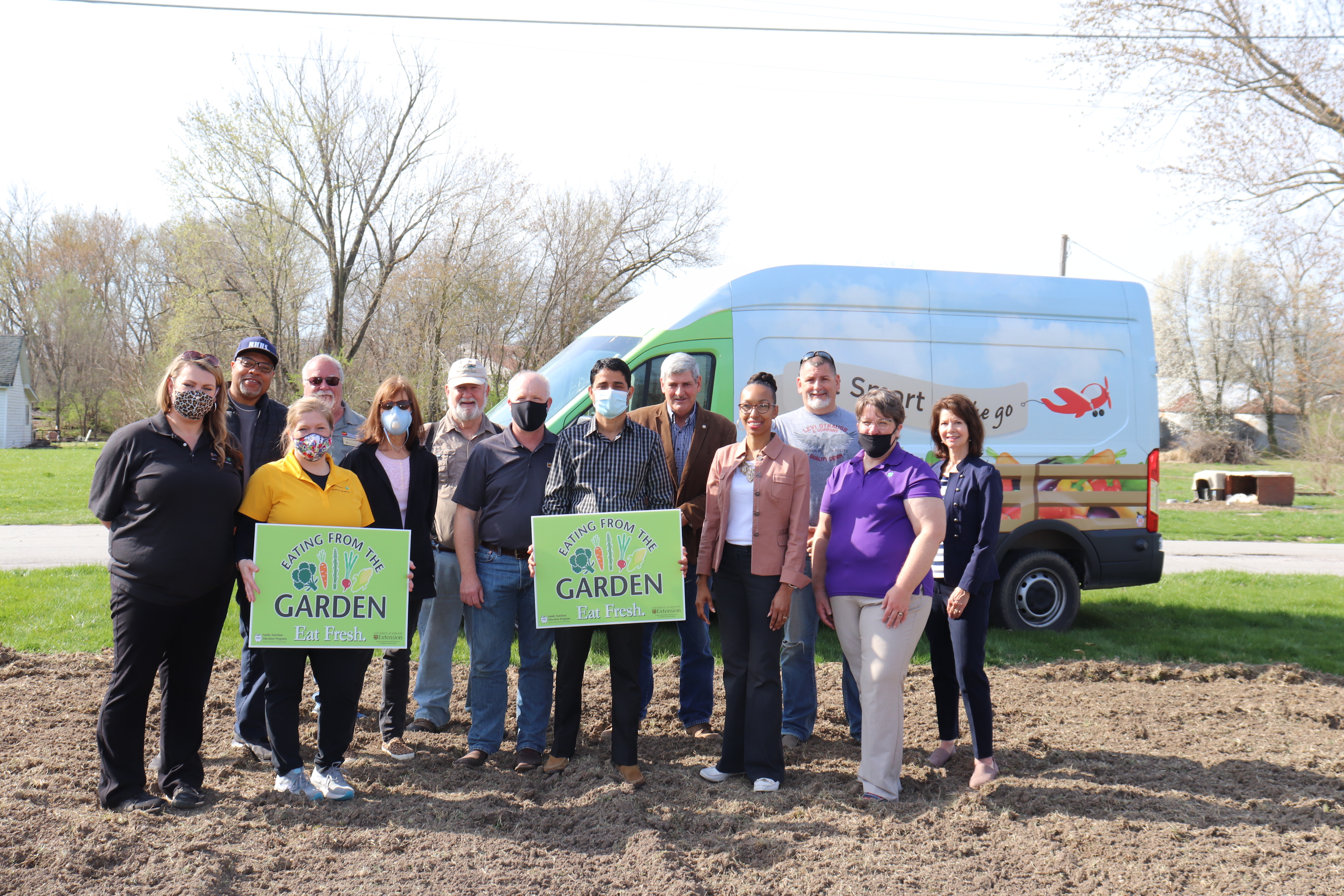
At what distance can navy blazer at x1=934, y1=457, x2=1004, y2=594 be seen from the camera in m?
4.38

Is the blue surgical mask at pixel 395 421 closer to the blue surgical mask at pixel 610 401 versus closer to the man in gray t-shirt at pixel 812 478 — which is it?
the blue surgical mask at pixel 610 401

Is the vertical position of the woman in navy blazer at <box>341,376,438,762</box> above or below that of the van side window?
below

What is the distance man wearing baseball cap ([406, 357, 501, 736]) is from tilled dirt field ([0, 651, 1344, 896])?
25 centimetres

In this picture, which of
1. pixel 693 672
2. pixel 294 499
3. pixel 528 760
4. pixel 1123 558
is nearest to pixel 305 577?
pixel 294 499

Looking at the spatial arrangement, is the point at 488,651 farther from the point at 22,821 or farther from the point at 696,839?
the point at 22,821

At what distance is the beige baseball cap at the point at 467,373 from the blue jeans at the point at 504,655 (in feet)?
3.26

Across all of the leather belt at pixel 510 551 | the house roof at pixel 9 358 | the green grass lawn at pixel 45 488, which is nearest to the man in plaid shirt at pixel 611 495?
the leather belt at pixel 510 551

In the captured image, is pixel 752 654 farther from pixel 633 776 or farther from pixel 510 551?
pixel 510 551

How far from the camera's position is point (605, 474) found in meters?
4.45

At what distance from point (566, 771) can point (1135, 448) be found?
239 inches

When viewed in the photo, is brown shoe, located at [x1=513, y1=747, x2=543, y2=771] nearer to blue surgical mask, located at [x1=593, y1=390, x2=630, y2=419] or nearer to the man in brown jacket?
the man in brown jacket

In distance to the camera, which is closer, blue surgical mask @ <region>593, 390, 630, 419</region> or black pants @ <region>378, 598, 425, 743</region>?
blue surgical mask @ <region>593, 390, 630, 419</region>

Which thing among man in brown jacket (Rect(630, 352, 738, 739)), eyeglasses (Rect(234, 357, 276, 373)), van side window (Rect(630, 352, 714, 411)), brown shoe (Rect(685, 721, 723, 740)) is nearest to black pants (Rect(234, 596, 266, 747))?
eyeglasses (Rect(234, 357, 276, 373))

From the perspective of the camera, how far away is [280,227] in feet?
80.9
